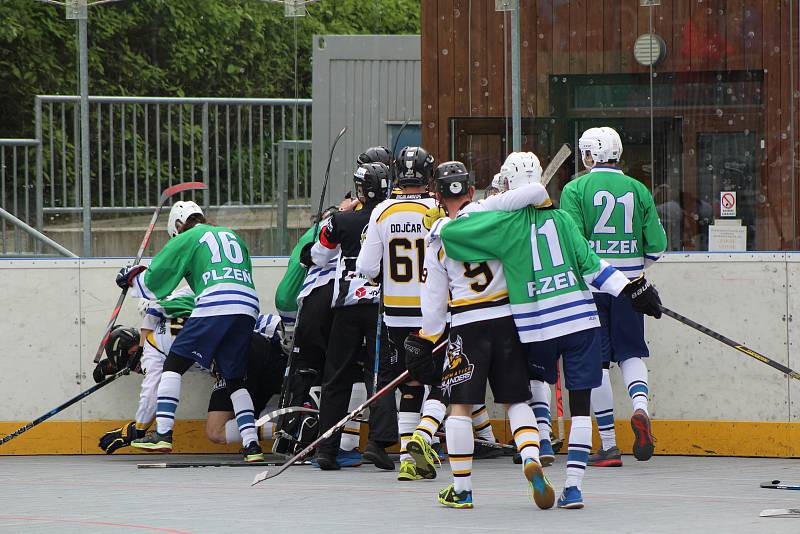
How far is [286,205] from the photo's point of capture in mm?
9227

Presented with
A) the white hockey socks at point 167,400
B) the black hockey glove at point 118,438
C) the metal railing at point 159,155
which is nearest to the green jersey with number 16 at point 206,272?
the white hockey socks at point 167,400

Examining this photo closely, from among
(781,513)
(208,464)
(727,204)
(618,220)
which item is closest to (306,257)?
(208,464)

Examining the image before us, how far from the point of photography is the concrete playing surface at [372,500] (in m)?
5.36

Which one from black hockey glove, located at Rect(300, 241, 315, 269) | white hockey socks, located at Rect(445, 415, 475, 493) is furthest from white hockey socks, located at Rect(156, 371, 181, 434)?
white hockey socks, located at Rect(445, 415, 475, 493)

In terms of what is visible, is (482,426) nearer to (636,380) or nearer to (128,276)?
(636,380)

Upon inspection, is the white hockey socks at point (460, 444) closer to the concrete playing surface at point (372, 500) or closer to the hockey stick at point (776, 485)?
the concrete playing surface at point (372, 500)

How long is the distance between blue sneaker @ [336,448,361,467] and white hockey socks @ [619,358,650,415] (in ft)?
4.50

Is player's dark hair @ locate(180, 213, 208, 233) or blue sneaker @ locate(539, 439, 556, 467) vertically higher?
player's dark hair @ locate(180, 213, 208, 233)

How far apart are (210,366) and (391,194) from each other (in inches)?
56.3

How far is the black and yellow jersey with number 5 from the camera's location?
7.14m

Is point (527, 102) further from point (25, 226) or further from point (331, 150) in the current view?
point (25, 226)

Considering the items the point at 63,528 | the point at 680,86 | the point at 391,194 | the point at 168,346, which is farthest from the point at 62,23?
the point at 63,528

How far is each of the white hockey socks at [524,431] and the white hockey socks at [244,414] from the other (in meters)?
2.45

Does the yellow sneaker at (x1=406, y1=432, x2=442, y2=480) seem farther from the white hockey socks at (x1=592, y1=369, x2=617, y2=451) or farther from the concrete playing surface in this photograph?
the white hockey socks at (x1=592, y1=369, x2=617, y2=451)
